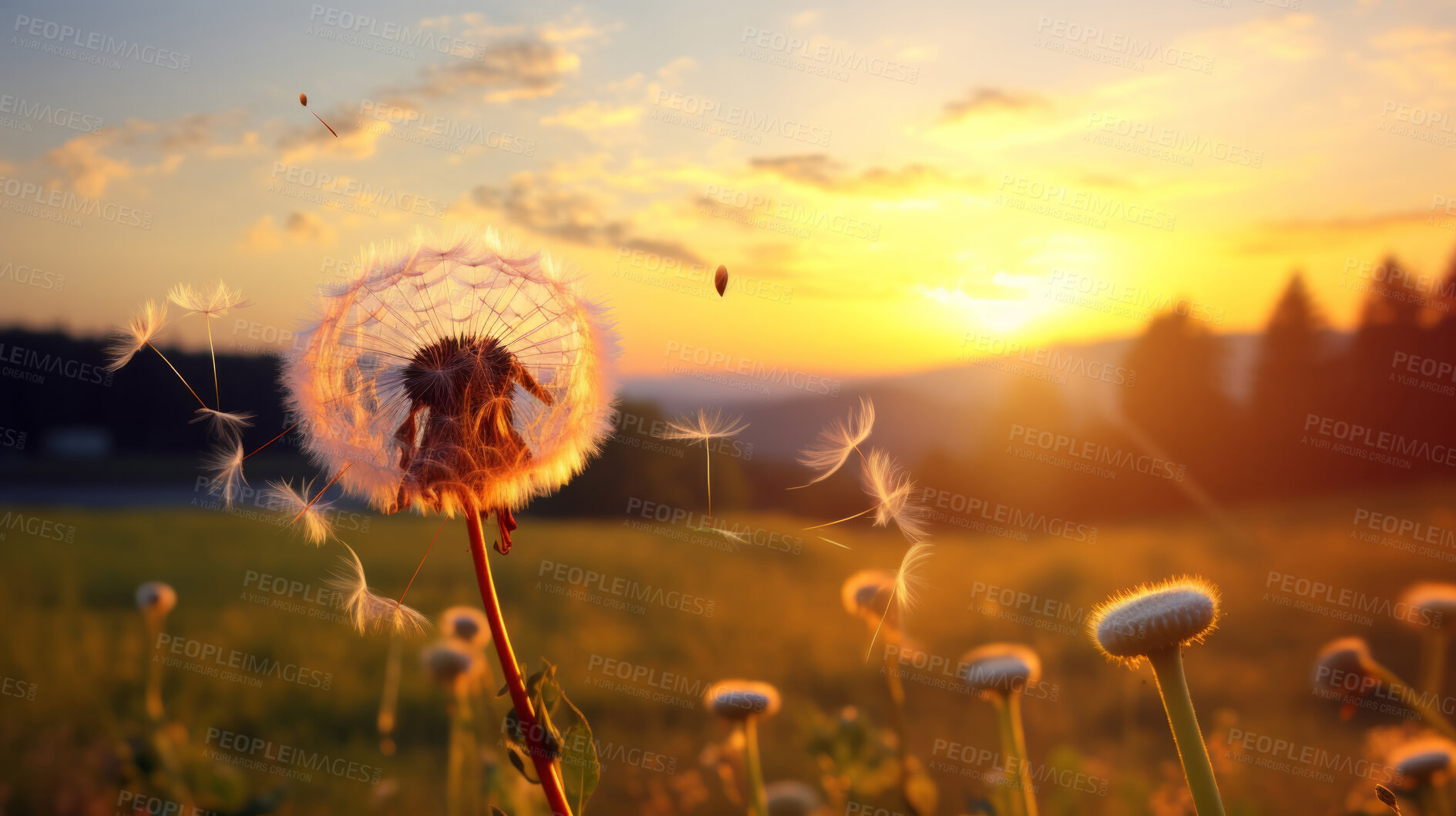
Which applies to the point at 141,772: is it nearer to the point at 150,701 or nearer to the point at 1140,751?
the point at 150,701

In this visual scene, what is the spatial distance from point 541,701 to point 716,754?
3.86 metres

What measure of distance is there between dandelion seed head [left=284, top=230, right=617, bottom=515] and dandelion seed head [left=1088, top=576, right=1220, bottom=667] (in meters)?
1.68

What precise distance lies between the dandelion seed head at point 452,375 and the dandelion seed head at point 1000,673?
6.73ft

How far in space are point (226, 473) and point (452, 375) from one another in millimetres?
957

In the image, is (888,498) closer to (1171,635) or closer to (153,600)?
(1171,635)

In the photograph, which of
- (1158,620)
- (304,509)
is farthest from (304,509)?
(1158,620)

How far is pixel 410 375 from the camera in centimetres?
256

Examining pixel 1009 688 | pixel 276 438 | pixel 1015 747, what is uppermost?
pixel 1009 688

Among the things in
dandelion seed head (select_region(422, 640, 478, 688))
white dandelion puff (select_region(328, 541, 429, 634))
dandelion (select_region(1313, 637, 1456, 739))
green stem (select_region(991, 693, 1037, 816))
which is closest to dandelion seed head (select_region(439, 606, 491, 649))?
dandelion seed head (select_region(422, 640, 478, 688))

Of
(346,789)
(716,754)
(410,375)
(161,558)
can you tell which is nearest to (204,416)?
(410,375)

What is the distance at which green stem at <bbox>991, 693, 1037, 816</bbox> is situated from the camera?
2857 mm

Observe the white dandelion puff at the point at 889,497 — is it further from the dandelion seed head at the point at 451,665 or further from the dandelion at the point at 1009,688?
the dandelion seed head at the point at 451,665

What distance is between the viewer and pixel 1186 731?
2.02m

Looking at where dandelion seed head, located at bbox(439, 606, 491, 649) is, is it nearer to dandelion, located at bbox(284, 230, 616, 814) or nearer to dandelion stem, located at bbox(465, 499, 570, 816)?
dandelion, located at bbox(284, 230, 616, 814)
